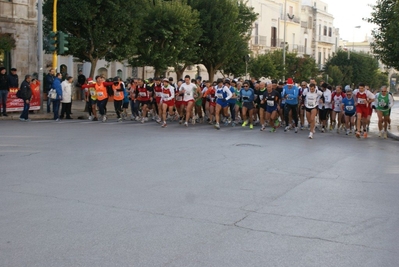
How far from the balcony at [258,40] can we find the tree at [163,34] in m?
28.8

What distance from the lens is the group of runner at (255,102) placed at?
1920 centimetres

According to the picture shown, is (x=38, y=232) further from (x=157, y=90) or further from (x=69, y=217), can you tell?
(x=157, y=90)

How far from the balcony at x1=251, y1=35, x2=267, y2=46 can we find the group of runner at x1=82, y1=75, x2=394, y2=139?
37.2 m

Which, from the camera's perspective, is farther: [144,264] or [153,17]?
[153,17]

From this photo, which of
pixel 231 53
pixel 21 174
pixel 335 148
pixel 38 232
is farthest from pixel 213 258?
pixel 231 53

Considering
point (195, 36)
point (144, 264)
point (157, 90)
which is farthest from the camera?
point (195, 36)

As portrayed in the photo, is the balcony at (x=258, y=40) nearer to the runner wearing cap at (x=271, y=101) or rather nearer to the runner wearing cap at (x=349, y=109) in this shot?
the runner wearing cap at (x=349, y=109)

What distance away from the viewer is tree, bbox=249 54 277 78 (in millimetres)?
47688

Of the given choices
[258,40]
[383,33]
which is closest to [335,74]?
[258,40]

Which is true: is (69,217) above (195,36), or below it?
below

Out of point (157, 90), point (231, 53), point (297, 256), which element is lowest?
point (297, 256)

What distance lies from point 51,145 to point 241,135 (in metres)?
6.18

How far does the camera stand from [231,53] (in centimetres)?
3866

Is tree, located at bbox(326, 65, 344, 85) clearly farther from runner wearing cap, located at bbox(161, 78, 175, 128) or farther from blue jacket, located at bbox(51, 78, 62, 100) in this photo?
blue jacket, located at bbox(51, 78, 62, 100)
